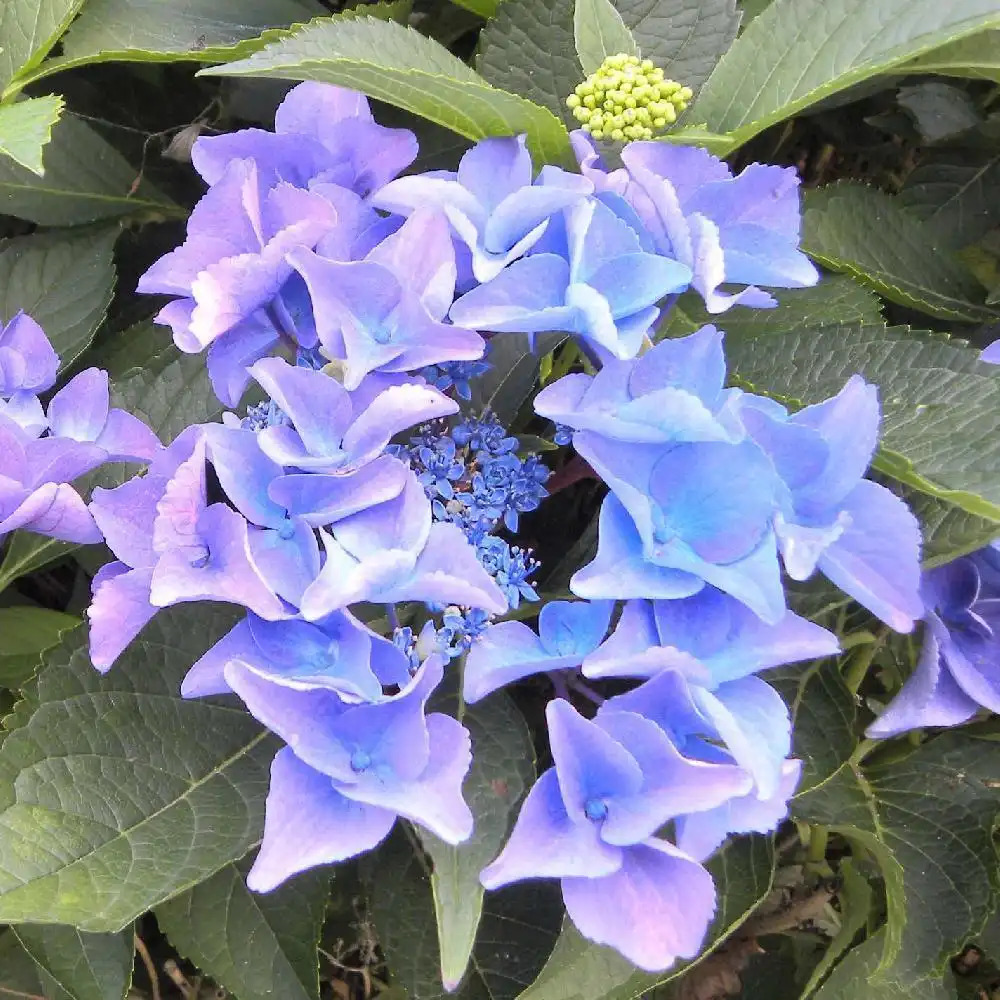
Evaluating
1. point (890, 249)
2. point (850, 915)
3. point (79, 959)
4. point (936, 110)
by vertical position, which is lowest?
point (79, 959)

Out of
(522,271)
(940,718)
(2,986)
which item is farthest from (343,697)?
(2,986)

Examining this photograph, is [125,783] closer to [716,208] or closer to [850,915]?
[716,208]

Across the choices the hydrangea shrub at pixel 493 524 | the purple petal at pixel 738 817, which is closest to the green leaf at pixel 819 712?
the hydrangea shrub at pixel 493 524

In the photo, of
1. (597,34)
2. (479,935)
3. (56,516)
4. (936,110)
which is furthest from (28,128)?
(936,110)

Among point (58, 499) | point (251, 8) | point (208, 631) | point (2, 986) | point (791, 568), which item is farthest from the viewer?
point (2, 986)

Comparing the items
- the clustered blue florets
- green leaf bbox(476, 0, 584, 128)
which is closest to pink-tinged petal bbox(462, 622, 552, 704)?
the clustered blue florets

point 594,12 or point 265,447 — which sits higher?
point 594,12

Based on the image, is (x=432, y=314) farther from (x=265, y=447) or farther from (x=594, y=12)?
(x=594, y=12)

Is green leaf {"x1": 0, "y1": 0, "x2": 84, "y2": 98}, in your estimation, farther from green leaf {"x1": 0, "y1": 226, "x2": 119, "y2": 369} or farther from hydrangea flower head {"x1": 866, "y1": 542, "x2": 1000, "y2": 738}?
hydrangea flower head {"x1": 866, "y1": 542, "x2": 1000, "y2": 738}
